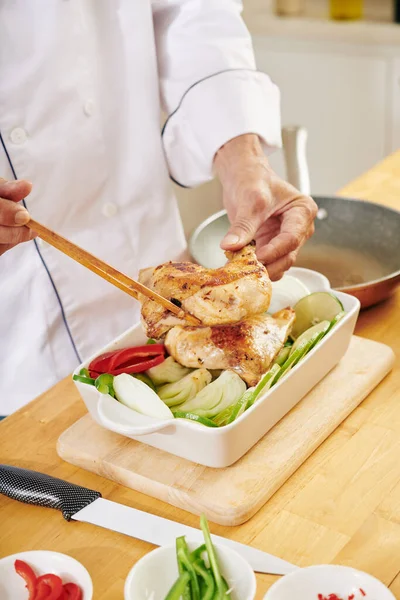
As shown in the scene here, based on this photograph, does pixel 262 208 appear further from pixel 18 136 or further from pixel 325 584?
pixel 325 584

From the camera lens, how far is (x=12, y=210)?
1.12 meters

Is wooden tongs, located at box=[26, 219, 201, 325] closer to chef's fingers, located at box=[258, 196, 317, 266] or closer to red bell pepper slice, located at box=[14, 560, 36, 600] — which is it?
chef's fingers, located at box=[258, 196, 317, 266]

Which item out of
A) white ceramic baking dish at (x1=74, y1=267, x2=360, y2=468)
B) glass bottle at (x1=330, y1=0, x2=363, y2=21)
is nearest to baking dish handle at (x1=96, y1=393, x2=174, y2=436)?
white ceramic baking dish at (x1=74, y1=267, x2=360, y2=468)

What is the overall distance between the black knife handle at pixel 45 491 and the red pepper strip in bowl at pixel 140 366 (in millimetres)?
199

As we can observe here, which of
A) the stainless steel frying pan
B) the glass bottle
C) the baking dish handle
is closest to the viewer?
the baking dish handle

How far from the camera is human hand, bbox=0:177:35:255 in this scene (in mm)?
1124

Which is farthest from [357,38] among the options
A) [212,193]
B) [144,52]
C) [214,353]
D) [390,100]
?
[214,353]

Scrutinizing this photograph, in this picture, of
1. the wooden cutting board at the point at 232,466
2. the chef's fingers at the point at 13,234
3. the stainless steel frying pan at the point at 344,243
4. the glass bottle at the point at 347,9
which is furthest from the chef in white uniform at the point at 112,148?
the glass bottle at the point at 347,9

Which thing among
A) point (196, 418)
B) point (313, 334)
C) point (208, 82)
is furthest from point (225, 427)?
point (208, 82)

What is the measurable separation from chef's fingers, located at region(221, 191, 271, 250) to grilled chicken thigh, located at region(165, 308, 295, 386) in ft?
0.48

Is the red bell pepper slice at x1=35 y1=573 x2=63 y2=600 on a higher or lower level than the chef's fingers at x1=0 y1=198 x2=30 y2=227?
lower

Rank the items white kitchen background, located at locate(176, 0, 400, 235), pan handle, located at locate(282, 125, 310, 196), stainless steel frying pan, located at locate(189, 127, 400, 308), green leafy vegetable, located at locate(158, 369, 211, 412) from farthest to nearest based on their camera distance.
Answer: white kitchen background, located at locate(176, 0, 400, 235)
pan handle, located at locate(282, 125, 310, 196)
stainless steel frying pan, located at locate(189, 127, 400, 308)
green leafy vegetable, located at locate(158, 369, 211, 412)

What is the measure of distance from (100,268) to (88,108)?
0.52 meters

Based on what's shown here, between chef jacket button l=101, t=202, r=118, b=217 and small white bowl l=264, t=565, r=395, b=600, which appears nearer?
small white bowl l=264, t=565, r=395, b=600
